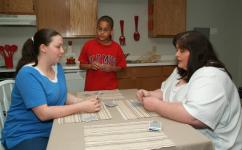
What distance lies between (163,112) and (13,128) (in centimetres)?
86

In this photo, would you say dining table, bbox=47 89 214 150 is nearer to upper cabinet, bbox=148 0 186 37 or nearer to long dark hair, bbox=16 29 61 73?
long dark hair, bbox=16 29 61 73

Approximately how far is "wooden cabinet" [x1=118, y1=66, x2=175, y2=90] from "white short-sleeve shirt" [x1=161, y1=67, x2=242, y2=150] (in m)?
2.25

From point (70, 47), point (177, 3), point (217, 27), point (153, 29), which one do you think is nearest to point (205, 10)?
point (217, 27)

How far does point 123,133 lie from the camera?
3.87 ft

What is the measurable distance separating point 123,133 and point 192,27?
377cm

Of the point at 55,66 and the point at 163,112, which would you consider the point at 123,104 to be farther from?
the point at 55,66

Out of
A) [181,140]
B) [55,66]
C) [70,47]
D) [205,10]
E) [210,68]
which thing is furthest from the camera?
[205,10]

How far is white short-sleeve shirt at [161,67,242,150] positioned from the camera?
1280 mm

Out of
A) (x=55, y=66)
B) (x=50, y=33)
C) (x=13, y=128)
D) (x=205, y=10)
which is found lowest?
(x=13, y=128)

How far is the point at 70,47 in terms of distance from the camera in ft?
13.2

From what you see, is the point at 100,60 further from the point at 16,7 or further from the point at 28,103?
the point at 16,7

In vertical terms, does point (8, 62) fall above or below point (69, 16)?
below

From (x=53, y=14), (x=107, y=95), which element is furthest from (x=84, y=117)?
(x=53, y=14)

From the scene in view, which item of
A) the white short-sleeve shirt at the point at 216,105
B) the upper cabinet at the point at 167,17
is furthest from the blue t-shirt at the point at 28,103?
the upper cabinet at the point at 167,17
